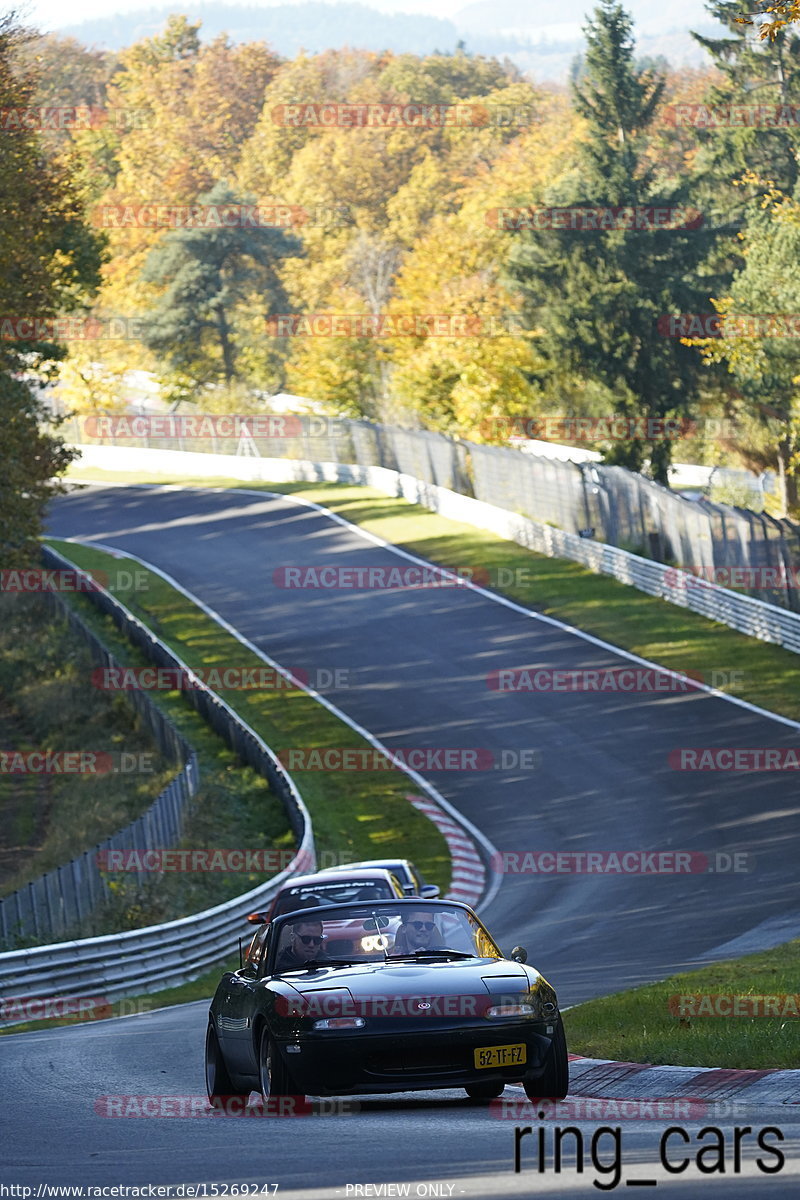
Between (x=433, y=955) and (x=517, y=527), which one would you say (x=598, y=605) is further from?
(x=433, y=955)

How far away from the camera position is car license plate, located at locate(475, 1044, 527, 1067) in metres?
8.83

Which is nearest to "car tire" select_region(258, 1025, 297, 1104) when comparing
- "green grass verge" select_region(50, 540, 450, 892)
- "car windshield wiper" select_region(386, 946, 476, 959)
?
"car windshield wiper" select_region(386, 946, 476, 959)

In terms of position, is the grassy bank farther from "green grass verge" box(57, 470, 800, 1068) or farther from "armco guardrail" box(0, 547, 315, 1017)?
"armco guardrail" box(0, 547, 315, 1017)

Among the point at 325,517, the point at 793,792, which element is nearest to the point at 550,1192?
the point at 793,792

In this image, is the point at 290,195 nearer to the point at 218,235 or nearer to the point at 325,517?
the point at 218,235

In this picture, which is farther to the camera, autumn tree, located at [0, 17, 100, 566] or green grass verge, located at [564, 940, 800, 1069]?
autumn tree, located at [0, 17, 100, 566]

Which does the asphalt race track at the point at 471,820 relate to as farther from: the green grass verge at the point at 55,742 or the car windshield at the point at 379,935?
the green grass verge at the point at 55,742

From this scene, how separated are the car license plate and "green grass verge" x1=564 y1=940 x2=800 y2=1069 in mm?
1861

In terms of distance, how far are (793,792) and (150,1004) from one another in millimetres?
12724

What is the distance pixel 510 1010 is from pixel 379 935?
125cm

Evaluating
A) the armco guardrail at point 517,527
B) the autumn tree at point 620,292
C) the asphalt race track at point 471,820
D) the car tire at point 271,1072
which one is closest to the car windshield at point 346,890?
the asphalt race track at point 471,820

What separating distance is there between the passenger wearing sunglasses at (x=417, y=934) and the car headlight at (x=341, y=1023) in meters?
0.99

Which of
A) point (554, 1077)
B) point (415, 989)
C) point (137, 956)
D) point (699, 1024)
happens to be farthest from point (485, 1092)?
point (137, 956)

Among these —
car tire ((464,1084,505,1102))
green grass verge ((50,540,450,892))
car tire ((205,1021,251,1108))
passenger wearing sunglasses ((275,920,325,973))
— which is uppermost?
passenger wearing sunglasses ((275,920,325,973))
